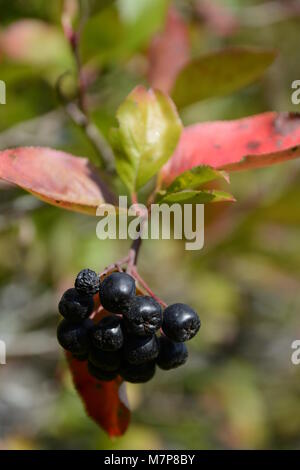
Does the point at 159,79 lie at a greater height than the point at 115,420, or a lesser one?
greater

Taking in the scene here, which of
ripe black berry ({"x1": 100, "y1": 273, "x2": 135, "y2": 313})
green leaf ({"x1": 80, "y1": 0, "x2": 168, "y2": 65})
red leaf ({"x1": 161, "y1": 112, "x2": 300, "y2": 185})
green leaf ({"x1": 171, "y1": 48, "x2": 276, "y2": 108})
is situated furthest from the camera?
green leaf ({"x1": 80, "y1": 0, "x2": 168, "y2": 65})

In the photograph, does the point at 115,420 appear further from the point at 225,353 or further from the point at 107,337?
the point at 225,353

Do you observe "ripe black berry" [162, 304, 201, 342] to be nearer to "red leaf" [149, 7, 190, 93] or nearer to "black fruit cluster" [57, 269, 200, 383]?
"black fruit cluster" [57, 269, 200, 383]

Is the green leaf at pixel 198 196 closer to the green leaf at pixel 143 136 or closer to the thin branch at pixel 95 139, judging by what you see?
the green leaf at pixel 143 136

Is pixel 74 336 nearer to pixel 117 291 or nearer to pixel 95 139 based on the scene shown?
pixel 117 291

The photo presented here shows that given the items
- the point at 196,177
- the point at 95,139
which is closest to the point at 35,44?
the point at 95,139

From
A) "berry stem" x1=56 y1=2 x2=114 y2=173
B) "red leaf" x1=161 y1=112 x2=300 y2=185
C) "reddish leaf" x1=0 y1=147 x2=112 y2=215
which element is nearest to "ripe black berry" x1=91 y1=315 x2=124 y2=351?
"reddish leaf" x1=0 y1=147 x2=112 y2=215
